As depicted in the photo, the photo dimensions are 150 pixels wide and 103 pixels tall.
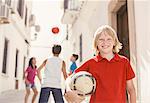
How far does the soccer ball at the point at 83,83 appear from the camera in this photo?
6.06 feet

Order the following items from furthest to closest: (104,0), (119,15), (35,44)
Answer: (35,44) → (104,0) → (119,15)

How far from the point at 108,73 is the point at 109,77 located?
3 cm

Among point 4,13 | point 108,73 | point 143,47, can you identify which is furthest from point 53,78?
point 4,13

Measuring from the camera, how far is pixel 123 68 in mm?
1992

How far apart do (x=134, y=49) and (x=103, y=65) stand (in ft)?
8.49

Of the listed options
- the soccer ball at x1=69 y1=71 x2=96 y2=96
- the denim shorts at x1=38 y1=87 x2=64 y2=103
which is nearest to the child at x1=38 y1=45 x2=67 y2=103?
the denim shorts at x1=38 y1=87 x2=64 y2=103

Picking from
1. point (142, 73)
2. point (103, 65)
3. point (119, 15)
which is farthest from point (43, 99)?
point (119, 15)

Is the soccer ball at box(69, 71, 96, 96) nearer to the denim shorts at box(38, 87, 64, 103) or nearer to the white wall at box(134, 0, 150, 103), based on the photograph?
the white wall at box(134, 0, 150, 103)

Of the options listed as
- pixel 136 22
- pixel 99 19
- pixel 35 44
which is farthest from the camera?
pixel 35 44

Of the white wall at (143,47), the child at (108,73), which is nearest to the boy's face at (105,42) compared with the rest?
the child at (108,73)

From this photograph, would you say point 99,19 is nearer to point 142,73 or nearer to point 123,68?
point 142,73

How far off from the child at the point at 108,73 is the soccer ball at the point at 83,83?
0.07 meters

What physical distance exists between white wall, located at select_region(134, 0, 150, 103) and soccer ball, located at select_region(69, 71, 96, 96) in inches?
89.4

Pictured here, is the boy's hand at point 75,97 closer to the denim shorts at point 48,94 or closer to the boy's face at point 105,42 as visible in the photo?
the boy's face at point 105,42
